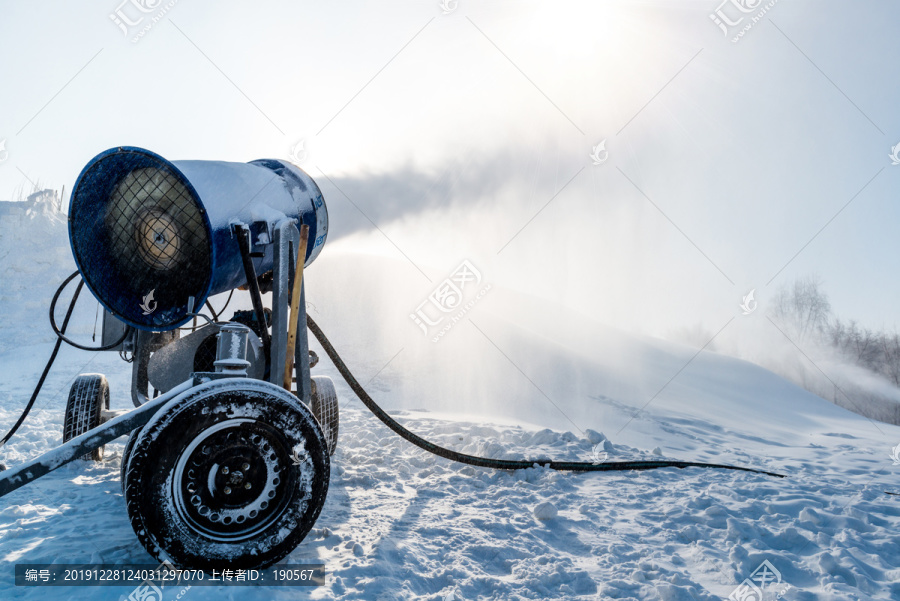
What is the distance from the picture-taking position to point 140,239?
134 inches

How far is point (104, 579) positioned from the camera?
255 centimetres

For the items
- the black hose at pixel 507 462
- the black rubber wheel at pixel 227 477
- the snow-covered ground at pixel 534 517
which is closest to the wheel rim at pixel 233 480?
the black rubber wheel at pixel 227 477

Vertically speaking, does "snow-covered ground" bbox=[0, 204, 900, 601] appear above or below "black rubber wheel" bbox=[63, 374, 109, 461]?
below

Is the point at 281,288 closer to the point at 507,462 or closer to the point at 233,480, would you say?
the point at 233,480

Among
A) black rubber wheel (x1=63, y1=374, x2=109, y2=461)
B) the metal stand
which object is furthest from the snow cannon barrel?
black rubber wheel (x1=63, y1=374, x2=109, y2=461)

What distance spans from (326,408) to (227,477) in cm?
249

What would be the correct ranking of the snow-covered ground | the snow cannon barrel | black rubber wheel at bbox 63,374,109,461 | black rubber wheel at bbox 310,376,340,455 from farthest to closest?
black rubber wheel at bbox 310,376,340,455, black rubber wheel at bbox 63,374,109,461, the snow cannon barrel, the snow-covered ground

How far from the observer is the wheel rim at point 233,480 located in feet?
8.35

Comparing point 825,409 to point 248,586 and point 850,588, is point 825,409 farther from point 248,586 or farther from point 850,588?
point 248,586

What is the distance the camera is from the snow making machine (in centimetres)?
252

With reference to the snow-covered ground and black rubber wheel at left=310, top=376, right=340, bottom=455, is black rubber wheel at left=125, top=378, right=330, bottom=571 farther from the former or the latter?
black rubber wheel at left=310, top=376, right=340, bottom=455

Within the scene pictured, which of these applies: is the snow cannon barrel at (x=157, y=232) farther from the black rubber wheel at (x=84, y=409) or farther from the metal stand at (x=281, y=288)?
the black rubber wheel at (x=84, y=409)

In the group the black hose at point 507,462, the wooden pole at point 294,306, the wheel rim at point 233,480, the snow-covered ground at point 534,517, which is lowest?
the snow-covered ground at point 534,517

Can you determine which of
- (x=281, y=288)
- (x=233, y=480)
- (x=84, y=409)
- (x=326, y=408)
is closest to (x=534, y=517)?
(x=233, y=480)
